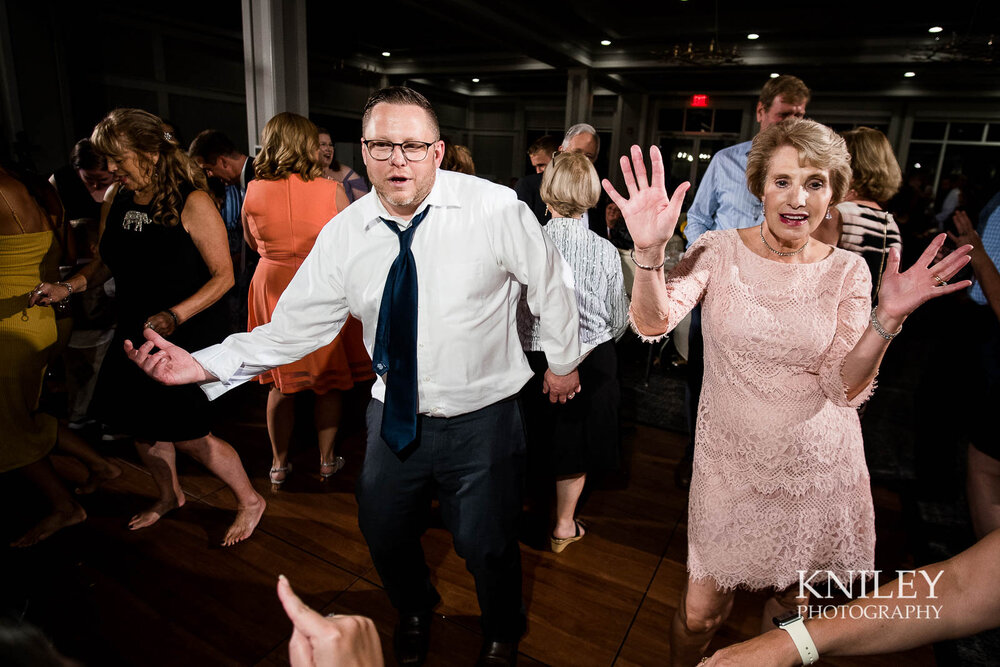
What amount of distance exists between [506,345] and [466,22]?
8.02 m

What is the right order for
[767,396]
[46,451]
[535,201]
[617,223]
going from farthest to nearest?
[617,223] → [535,201] → [46,451] → [767,396]

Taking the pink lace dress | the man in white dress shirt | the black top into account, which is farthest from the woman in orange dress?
the pink lace dress

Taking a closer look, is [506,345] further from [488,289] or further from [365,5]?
[365,5]

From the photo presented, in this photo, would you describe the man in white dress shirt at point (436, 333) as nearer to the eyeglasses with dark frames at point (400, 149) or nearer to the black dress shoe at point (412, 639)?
the eyeglasses with dark frames at point (400, 149)

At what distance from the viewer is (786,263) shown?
1.44 metres

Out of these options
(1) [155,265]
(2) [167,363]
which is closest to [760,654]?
(2) [167,363]

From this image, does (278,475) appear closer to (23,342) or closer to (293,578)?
(293,578)

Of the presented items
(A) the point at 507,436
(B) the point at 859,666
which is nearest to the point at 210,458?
(A) the point at 507,436

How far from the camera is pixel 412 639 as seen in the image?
1832mm

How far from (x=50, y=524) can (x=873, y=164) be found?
3.65m

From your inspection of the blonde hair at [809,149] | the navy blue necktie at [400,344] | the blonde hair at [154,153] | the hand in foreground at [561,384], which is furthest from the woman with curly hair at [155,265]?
the blonde hair at [809,149]

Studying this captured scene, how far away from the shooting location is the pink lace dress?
1397 millimetres

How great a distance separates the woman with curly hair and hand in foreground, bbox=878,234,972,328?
2128 mm

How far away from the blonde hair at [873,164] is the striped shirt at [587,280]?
103cm
